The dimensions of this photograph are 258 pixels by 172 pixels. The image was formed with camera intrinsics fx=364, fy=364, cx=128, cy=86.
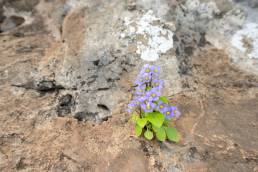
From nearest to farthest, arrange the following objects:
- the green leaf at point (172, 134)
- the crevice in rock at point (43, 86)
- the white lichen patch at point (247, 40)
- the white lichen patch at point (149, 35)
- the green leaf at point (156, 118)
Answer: the green leaf at point (156, 118) → the green leaf at point (172, 134) → the crevice in rock at point (43, 86) → the white lichen patch at point (149, 35) → the white lichen patch at point (247, 40)

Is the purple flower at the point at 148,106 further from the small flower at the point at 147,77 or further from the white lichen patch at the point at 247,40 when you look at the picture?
the white lichen patch at the point at 247,40

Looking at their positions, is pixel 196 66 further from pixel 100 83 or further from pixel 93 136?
pixel 93 136

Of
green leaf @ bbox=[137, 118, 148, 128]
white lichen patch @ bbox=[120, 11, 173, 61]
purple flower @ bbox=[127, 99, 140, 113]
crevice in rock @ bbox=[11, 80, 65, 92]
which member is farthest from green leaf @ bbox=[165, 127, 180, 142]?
crevice in rock @ bbox=[11, 80, 65, 92]

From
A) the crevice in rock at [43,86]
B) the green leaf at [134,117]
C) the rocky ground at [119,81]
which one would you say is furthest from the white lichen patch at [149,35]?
the crevice in rock at [43,86]

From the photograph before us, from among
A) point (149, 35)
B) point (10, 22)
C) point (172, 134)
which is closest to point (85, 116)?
point (172, 134)

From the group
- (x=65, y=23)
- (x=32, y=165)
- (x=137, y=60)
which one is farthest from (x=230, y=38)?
(x=32, y=165)

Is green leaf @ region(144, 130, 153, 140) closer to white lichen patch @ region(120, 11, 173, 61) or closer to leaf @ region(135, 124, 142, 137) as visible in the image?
leaf @ region(135, 124, 142, 137)
